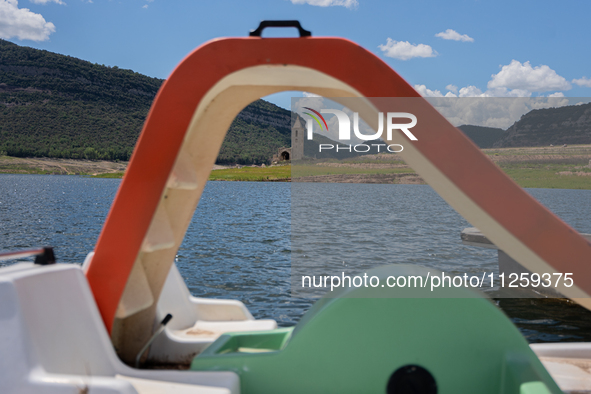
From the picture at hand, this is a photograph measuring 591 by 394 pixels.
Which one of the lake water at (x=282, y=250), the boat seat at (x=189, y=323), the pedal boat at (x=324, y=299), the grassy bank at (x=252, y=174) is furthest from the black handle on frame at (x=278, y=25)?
the grassy bank at (x=252, y=174)

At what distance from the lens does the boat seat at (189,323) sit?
12.4 feet

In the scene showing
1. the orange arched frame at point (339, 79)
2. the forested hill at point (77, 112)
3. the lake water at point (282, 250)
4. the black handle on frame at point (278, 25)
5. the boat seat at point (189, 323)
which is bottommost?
the lake water at point (282, 250)

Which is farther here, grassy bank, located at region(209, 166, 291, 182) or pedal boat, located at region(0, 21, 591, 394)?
grassy bank, located at region(209, 166, 291, 182)

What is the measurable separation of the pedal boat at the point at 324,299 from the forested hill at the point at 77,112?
4081 inches

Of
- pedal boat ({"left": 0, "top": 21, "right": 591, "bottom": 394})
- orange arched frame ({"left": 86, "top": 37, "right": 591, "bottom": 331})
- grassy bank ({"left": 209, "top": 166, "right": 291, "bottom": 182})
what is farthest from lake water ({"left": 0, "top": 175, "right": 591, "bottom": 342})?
grassy bank ({"left": 209, "top": 166, "right": 291, "bottom": 182})

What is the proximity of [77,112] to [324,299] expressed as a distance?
4989 inches

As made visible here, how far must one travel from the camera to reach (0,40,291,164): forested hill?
335 ft

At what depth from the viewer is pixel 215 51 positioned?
8.80 feet

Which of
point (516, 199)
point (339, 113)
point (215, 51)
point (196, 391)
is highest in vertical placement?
point (215, 51)

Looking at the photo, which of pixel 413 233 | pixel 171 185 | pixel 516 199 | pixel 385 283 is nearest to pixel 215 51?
pixel 171 185

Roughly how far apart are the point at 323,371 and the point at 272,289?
8.01 m

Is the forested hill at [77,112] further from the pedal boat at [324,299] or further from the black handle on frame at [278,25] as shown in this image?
the black handle on frame at [278,25]

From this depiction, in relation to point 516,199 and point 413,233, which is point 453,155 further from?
point 413,233

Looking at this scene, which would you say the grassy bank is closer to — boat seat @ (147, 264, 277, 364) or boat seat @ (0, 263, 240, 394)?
boat seat @ (147, 264, 277, 364)
